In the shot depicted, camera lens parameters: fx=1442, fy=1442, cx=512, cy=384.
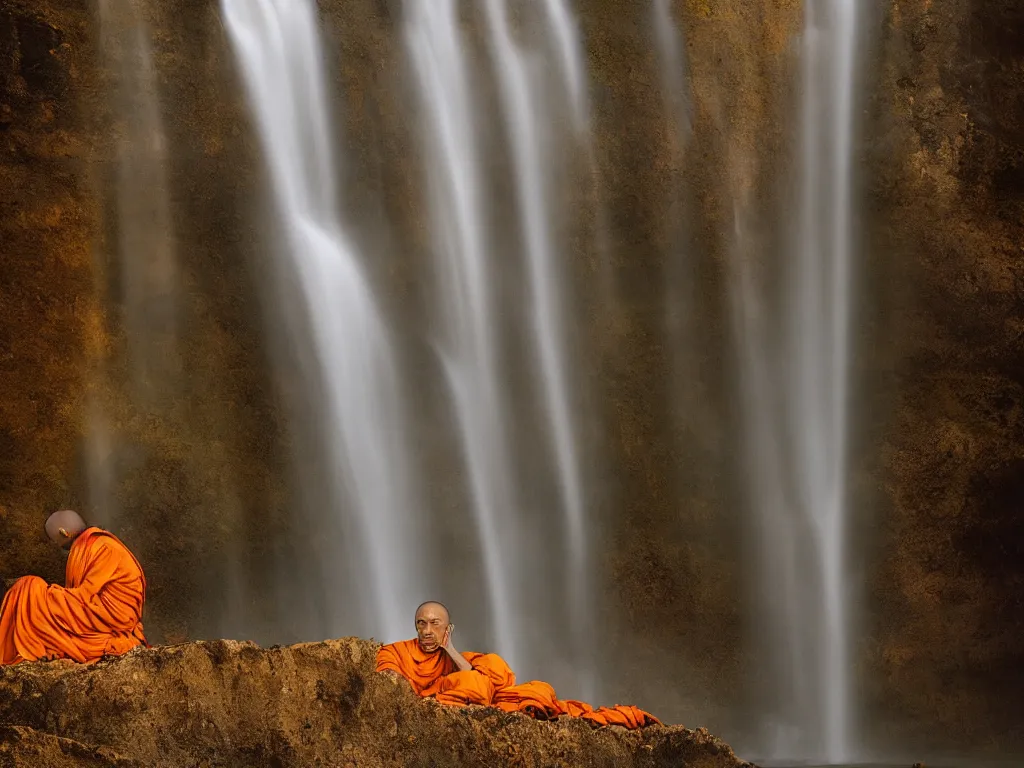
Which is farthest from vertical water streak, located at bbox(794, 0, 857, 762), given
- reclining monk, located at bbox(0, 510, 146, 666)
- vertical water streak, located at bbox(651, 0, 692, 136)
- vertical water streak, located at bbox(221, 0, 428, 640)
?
reclining monk, located at bbox(0, 510, 146, 666)

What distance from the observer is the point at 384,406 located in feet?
49.5

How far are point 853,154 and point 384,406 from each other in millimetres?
6361

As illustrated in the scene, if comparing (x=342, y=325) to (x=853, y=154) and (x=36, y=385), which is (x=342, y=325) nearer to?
(x=36, y=385)

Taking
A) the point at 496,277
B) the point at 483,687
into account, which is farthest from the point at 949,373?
the point at 483,687

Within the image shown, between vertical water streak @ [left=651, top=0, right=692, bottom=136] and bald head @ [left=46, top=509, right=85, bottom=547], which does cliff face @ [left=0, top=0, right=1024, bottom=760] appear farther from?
bald head @ [left=46, top=509, right=85, bottom=547]

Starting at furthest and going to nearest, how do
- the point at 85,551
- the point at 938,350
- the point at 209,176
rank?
the point at 938,350, the point at 209,176, the point at 85,551

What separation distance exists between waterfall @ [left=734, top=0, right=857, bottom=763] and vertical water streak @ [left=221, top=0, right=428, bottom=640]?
4194 mm

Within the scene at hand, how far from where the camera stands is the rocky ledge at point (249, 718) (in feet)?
27.2

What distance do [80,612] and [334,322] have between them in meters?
5.46

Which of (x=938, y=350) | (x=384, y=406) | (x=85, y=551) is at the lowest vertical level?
(x=85, y=551)

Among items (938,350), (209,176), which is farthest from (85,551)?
(938,350)

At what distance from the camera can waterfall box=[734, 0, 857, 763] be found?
15922mm

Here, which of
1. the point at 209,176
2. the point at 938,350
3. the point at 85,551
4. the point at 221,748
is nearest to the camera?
the point at 221,748

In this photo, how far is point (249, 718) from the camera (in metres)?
8.68
